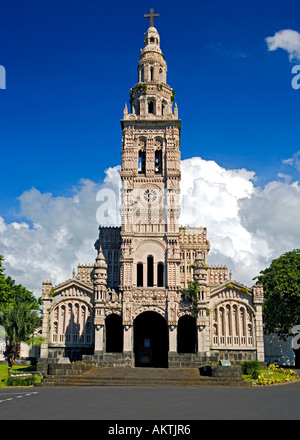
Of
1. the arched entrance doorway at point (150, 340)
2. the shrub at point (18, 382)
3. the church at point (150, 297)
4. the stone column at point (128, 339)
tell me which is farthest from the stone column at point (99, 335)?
the shrub at point (18, 382)

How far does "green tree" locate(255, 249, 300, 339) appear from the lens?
51.4 meters

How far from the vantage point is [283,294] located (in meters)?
51.3

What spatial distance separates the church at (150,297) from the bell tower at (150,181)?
122mm

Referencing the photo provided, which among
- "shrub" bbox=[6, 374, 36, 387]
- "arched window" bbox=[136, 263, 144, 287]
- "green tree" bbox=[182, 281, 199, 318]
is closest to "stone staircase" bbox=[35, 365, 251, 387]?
"shrub" bbox=[6, 374, 36, 387]

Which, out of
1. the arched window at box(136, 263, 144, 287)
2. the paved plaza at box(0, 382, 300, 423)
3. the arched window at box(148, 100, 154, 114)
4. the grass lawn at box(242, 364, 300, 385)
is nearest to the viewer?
the paved plaza at box(0, 382, 300, 423)

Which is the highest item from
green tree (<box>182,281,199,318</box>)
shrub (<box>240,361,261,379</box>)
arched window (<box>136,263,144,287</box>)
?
arched window (<box>136,263,144,287</box>)

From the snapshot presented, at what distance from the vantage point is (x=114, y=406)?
20.7m

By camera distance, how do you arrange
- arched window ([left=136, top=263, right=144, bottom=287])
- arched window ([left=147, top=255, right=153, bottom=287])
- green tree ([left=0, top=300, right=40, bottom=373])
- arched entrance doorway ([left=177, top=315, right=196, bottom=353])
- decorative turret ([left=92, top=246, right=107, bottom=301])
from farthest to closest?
arched window ([left=136, top=263, right=144, bottom=287]) → arched window ([left=147, top=255, right=153, bottom=287]) → arched entrance doorway ([left=177, top=315, right=196, bottom=353]) → decorative turret ([left=92, top=246, right=107, bottom=301]) → green tree ([left=0, top=300, right=40, bottom=373])

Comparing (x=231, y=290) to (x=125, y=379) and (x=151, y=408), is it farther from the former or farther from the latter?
(x=151, y=408)

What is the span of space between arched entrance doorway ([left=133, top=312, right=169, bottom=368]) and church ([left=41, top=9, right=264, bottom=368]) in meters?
0.11

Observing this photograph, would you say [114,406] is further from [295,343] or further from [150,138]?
[150,138]

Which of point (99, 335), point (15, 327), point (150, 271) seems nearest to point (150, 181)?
point (150, 271)

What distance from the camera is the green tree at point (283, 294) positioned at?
51.4 meters

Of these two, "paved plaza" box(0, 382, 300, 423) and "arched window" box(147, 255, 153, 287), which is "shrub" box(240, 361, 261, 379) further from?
"arched window" box(147, 255, 153, 287)
